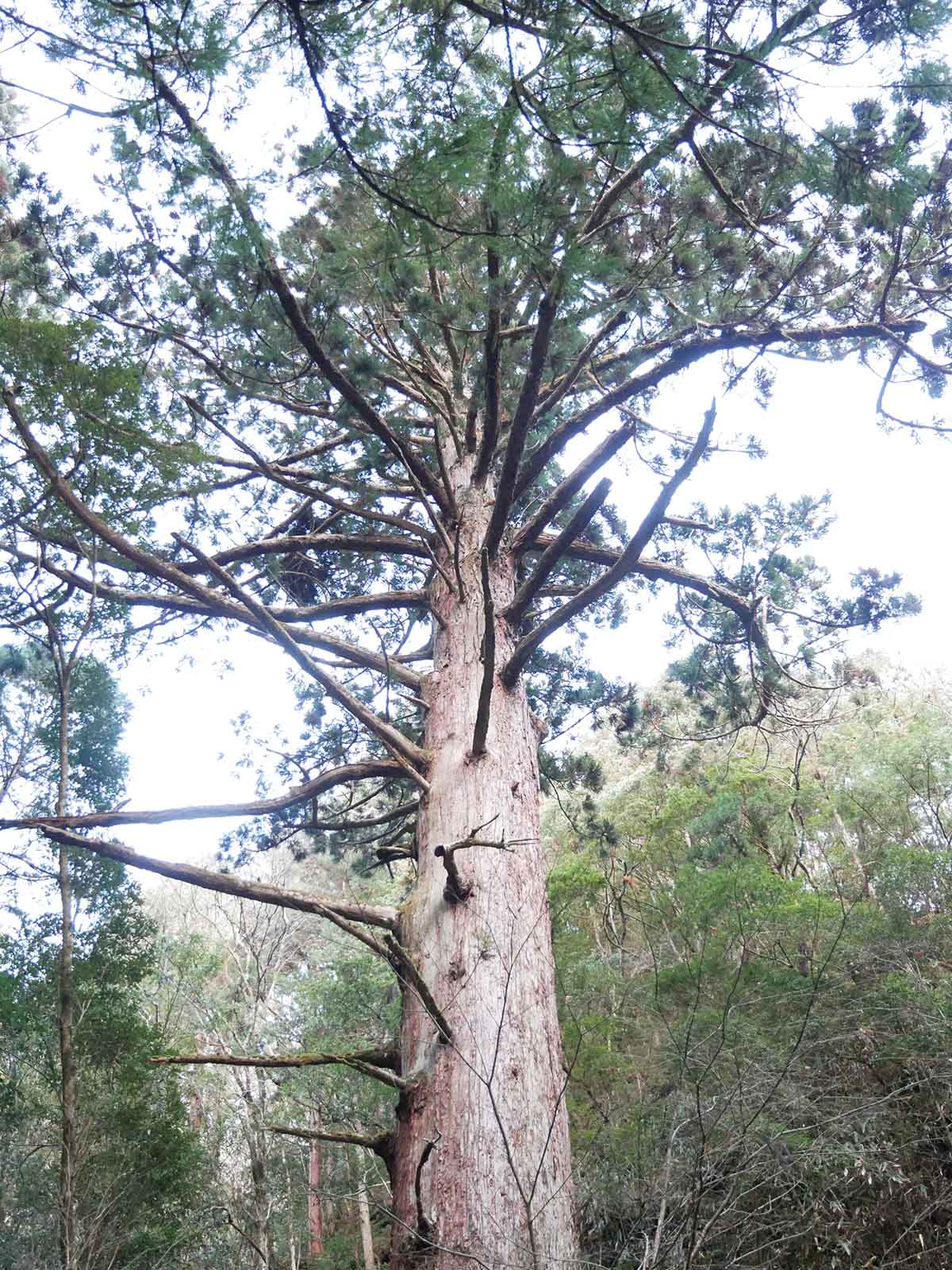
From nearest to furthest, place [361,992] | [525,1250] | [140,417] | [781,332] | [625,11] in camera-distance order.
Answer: [525,1250] < [625,11] < [781,332] < [140,417] < [361,992]

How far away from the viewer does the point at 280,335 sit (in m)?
3.42

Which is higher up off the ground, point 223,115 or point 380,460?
point 223,115

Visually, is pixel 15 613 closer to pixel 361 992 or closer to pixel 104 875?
pixel 104 875

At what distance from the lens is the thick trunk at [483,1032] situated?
1920mm

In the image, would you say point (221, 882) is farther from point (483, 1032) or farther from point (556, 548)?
point (556, 548)

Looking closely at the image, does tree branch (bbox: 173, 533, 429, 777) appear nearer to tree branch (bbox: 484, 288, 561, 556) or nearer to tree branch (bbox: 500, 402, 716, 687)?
tree branch (bbox: 500, 402, 716, 687)

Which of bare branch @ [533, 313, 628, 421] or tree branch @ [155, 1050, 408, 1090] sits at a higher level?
bare branch @ [533, 313, 628, 421]

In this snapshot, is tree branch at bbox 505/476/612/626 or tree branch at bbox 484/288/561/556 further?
tree branch at bbox 505/476/612/626

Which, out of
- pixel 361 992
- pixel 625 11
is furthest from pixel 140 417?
pixel 361 992

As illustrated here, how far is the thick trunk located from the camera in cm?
192

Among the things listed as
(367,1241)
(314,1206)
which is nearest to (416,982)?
(367,1241)

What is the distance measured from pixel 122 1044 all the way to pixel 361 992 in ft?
12.0

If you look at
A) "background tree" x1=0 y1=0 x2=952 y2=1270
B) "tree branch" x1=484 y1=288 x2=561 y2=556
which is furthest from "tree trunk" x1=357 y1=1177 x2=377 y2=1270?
"tree branch" x1=484 y1=288 x2=561 y2=556

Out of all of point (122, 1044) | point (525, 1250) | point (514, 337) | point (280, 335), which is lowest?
point (525, 1250)
